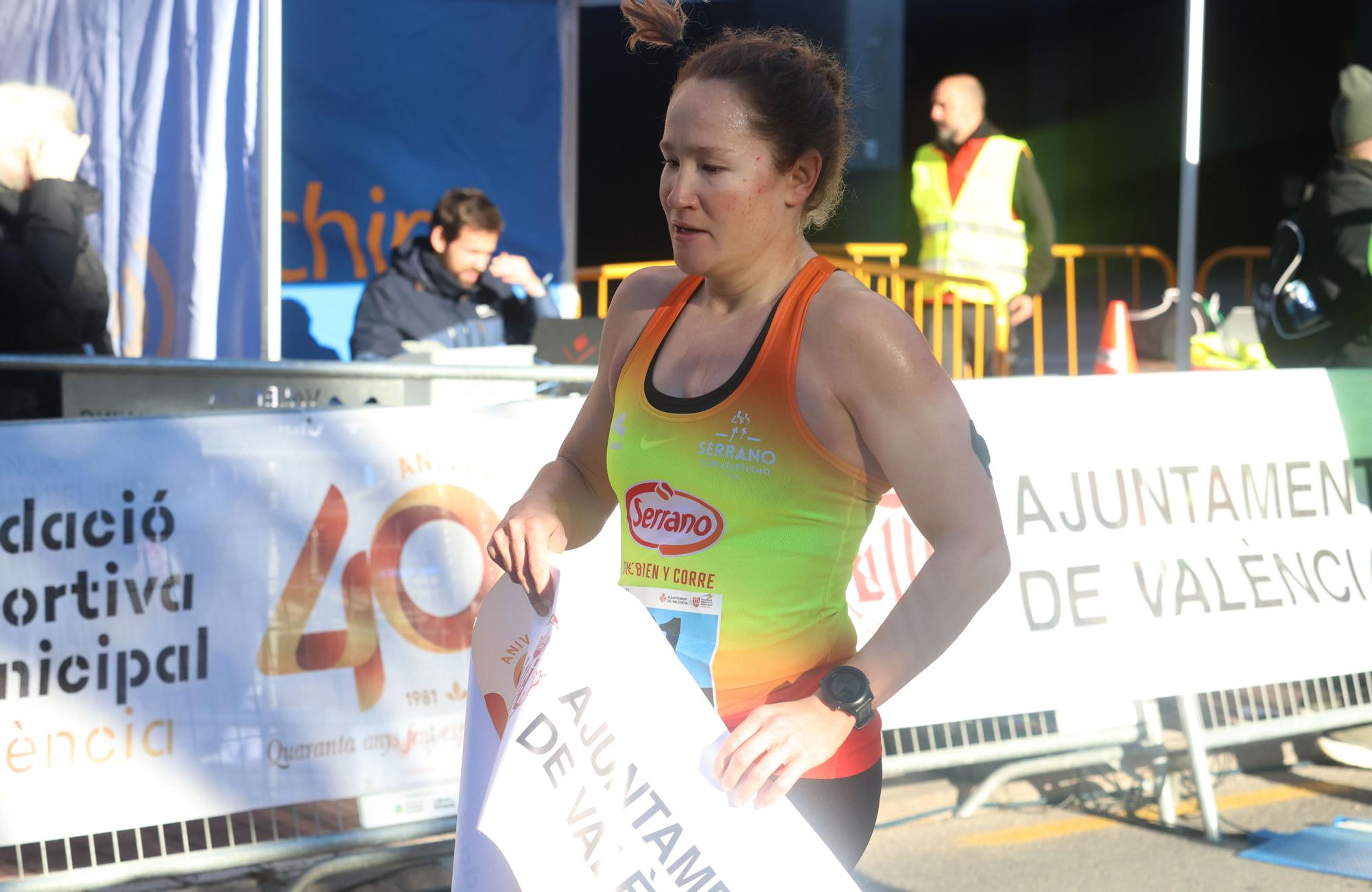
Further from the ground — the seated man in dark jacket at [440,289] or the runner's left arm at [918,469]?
the seated man in dark jacket at [440,289]

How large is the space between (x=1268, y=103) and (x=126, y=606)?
24.9 metres

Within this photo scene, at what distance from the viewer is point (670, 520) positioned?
6.81 feet

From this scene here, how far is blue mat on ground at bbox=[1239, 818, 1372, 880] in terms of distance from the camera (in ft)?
15.1

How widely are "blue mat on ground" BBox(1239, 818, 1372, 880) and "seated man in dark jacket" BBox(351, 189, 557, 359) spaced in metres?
4.37

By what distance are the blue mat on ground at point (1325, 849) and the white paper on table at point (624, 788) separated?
346 centimetres

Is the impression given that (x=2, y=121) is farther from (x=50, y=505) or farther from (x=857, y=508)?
Result: (x=857, y=508)

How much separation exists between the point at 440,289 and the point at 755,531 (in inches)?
220

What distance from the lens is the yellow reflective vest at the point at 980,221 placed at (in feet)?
26.3

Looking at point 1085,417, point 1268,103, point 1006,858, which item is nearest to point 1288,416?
point 1085,417

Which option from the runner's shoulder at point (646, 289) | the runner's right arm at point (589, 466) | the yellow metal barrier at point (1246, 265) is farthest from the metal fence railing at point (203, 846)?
the yellow metal barrier at point (1246, 265)

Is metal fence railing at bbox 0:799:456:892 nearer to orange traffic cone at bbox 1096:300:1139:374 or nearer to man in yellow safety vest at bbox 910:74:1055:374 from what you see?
man in yellow safety vest at bbox 910:74:1055:374

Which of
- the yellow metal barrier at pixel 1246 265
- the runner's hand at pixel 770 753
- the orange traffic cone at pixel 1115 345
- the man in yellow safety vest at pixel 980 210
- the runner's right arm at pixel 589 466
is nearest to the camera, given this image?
the runner's hand at pixel 770 753

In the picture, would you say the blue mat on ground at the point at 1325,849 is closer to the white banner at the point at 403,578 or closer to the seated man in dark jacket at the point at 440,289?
the white banner at the point at 403,578

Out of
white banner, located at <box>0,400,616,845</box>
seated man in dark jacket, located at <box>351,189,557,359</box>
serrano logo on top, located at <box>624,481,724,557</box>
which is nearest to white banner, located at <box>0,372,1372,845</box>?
white banner, located at <box>0,400,616,845</box>
